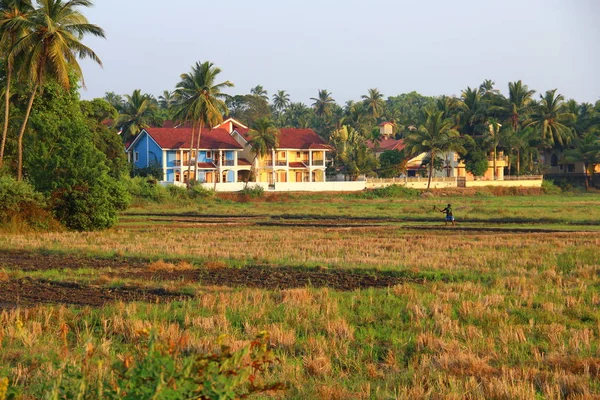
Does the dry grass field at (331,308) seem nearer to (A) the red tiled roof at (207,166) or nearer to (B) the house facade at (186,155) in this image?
(B) the house facade at (186,155)

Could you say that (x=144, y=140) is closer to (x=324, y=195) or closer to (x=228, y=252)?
(x=324, y=195)

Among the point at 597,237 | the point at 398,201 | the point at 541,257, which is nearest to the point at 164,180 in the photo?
the point at 398,201

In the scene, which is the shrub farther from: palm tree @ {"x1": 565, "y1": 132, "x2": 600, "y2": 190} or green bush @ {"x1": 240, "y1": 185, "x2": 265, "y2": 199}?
palm tree @ {"x1": 565, "y1": 132, "x2": 600, "y2": 190}

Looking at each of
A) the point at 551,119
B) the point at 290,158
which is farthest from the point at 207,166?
the point at 551,119

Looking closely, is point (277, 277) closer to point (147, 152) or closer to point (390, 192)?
point (390, 192)

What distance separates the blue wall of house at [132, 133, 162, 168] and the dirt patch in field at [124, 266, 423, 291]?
176ft

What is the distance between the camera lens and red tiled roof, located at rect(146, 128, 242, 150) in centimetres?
7125

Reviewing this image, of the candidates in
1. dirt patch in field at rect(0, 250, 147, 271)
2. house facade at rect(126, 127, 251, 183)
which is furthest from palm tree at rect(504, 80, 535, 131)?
dirt patch in field at rect(0, 250, 147, 271)

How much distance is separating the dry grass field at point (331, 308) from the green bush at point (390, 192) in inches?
1493

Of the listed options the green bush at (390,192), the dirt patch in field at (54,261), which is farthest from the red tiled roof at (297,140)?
the dirt patch in field at (54,261)

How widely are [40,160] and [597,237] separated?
23490 millimetres

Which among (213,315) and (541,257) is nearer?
(213,315)

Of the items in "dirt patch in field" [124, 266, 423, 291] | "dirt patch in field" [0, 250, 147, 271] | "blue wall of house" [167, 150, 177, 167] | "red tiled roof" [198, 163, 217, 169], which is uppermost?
"blue wall of house" [167, 150, 177, 167]

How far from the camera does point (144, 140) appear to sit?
72.9m
